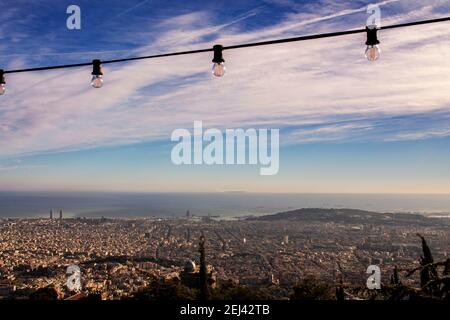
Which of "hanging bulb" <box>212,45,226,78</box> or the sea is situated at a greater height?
"hanging bulb" <box>212,45,226,78</box>

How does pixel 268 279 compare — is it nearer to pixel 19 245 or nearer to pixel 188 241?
pixel 188 241

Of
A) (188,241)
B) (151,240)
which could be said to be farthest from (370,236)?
(151,240)

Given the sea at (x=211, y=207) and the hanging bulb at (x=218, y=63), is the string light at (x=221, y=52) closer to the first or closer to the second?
the hanging bulb at (x=218, y=63)

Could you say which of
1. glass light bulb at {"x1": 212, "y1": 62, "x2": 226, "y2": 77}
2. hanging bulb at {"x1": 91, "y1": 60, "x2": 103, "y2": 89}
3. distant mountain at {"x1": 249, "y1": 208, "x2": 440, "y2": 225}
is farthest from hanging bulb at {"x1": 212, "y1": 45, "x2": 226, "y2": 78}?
distant mountain at {"x1": 249, "y1": 208, "x2": 440, "y2": 225}

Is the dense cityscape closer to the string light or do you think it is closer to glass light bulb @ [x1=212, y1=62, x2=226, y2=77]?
the string light

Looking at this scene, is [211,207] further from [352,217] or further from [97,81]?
[97,81]

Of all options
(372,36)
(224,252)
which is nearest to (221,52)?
(372,36)

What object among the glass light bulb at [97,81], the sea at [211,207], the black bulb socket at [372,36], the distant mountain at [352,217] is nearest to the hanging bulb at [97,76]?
the glass light bulb at [97,81]

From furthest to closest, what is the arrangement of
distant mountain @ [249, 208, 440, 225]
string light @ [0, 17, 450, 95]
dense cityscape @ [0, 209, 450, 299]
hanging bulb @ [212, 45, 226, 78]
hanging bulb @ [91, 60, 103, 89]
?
→ 1. distant mountain @ [249, 208, 440, 225]
2. dense cityscape @ [0, 209, 450, 299]
3. hanging bulb @ [91, 60, 103, 89]
4. hanging bulb @ [212, 45, 226, 78]
5. string light @ [0, 17, 450, 95]
